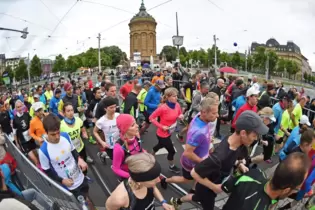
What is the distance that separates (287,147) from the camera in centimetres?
488

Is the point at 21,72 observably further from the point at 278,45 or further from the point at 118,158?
the point at 278,45

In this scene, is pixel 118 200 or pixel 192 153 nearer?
pixel 118 200

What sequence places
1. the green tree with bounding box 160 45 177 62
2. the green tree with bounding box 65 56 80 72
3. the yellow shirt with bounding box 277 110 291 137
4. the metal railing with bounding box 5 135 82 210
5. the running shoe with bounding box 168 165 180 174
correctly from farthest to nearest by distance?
1. the green tree with bounding box 160 45 177 62
2. the green tree with bounding box 65 56 80 72
3. the yellow shirt with bounding box 277 110 291 137
4. the running shoe with bounding box 168 165 180 174
5. the metal railing with bounding box 5 135 82 210

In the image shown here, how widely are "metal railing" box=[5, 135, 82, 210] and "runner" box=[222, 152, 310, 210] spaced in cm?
145

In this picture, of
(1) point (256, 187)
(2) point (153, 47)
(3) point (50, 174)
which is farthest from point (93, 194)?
(2) point (153, 47)

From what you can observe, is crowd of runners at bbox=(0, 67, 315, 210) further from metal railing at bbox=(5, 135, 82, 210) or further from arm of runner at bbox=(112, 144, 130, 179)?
metal railing at bbox=(5, 135, 82, 210)

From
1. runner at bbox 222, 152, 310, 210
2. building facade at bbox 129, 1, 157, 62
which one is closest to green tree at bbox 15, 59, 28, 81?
building facade at bbox 129, 1, 157, 62

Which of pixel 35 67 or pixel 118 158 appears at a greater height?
pixel 35 67

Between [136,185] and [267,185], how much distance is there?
43.2 inches

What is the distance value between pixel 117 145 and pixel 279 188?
2113mm

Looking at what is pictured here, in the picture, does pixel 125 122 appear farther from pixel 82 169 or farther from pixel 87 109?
pixel 87 109

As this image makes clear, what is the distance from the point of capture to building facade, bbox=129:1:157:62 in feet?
320

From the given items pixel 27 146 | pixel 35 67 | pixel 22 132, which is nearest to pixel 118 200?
pixel 27 146

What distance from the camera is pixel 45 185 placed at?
10.7ft
